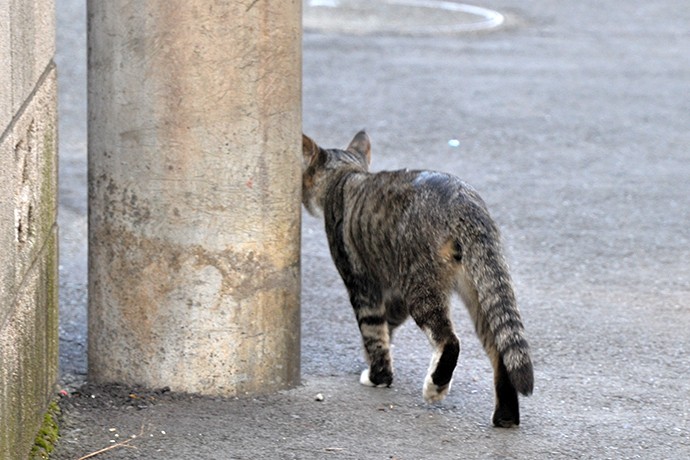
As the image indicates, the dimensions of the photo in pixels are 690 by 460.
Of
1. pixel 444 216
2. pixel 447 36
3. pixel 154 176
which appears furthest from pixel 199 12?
pixel 447 36

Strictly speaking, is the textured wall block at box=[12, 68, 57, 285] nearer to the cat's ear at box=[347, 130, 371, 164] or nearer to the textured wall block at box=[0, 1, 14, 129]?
the textured wall block at box=[0, 1, 14, 129]

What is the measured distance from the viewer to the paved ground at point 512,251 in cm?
493

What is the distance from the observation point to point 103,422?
4910 mm

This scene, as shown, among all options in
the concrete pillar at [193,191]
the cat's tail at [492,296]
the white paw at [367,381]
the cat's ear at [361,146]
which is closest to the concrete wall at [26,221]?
the concrete pillar at [193,191]

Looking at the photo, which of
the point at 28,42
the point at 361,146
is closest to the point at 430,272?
the point at 361,146

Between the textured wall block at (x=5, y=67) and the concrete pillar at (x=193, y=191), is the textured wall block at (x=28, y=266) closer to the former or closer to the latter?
the textured wall block at (x=5, y=67)

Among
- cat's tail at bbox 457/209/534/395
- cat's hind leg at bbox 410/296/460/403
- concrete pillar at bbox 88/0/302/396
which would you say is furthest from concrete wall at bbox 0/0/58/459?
cat's tail at bbox 457/209/534/395

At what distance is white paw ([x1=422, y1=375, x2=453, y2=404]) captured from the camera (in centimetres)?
512

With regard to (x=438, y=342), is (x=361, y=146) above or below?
above

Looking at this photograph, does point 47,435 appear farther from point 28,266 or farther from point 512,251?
point 512,251

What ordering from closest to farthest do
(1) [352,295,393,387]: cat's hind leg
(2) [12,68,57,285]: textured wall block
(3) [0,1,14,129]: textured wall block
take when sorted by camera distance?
(3) [0,1,14,129]: textured wall block → (2) [12,68,57,285]: textured wall block → (1) [352,295,393,387]: cat's hind leg

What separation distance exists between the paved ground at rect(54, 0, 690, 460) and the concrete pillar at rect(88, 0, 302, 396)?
9.3 inches

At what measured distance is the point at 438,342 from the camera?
510cm

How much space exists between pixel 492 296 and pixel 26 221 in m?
1.82
